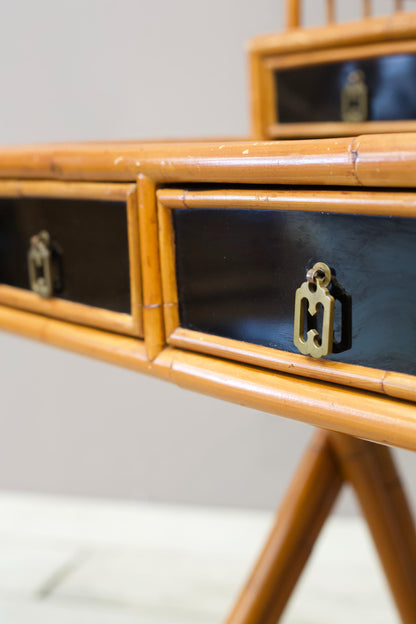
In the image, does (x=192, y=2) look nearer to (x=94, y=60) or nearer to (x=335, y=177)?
(x=94, y=60)

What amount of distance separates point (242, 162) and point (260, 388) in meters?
0.13

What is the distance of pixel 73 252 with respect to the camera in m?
0.59

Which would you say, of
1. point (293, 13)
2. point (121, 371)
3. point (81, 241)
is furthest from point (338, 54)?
point (121, 371)

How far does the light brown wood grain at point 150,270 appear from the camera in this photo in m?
0.51

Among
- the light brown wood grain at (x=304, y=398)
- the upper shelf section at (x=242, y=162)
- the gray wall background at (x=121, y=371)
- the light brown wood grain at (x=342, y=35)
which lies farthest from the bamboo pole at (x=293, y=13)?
the light brown wood grain at (x=304, y=398)

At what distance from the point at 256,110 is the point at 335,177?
56cm

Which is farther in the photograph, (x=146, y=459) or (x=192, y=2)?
(x=146, y=459)

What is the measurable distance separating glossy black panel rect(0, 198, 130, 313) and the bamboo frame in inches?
11.5

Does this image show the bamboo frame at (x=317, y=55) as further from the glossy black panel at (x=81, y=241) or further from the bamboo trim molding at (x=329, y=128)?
the glossy black panel at (x=81, y=241)

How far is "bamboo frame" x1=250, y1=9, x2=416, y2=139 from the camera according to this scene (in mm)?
784

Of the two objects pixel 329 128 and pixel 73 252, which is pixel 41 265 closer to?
pixel 73 252

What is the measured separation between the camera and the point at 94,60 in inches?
52.8

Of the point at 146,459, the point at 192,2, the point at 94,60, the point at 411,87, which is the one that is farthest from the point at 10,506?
the point at 411,87

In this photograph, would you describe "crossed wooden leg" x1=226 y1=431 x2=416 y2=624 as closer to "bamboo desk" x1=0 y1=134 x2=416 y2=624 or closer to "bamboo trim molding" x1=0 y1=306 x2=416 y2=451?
"bamboo desk" x1=0 y1=134 x2=416 y2=624
